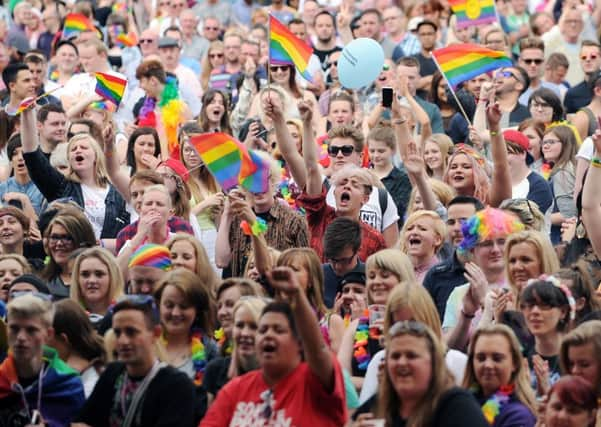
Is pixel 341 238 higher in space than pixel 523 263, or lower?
higher

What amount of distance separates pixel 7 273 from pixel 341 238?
1972 millimetres

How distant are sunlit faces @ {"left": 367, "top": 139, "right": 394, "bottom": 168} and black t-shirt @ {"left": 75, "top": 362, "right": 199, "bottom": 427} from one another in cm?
517

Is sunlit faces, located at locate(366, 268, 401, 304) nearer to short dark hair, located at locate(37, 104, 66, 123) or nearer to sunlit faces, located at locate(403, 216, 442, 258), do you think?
sunlit faces, located at locate(403, 216, 442, 258)

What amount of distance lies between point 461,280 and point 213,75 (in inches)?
319

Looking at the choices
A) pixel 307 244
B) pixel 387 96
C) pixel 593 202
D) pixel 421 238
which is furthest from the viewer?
pixel 387 96

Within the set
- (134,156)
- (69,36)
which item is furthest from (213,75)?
(134,156)

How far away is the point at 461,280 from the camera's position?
385 inches

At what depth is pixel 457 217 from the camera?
34.4ft

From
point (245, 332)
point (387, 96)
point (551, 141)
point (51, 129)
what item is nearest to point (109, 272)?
point (245, 332)

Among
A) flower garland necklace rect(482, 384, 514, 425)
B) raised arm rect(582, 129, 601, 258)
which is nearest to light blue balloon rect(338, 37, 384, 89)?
raised arm rect(582, 129, 601, 258)

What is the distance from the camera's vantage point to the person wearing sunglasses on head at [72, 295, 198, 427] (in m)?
7.60

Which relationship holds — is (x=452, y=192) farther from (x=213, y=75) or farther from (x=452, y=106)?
(x=213, y=75)

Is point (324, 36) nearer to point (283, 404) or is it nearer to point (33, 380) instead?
point (33, 380)

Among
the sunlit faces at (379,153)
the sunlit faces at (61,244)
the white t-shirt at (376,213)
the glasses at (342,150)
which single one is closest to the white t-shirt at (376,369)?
the sunlit faces at (61,244)
